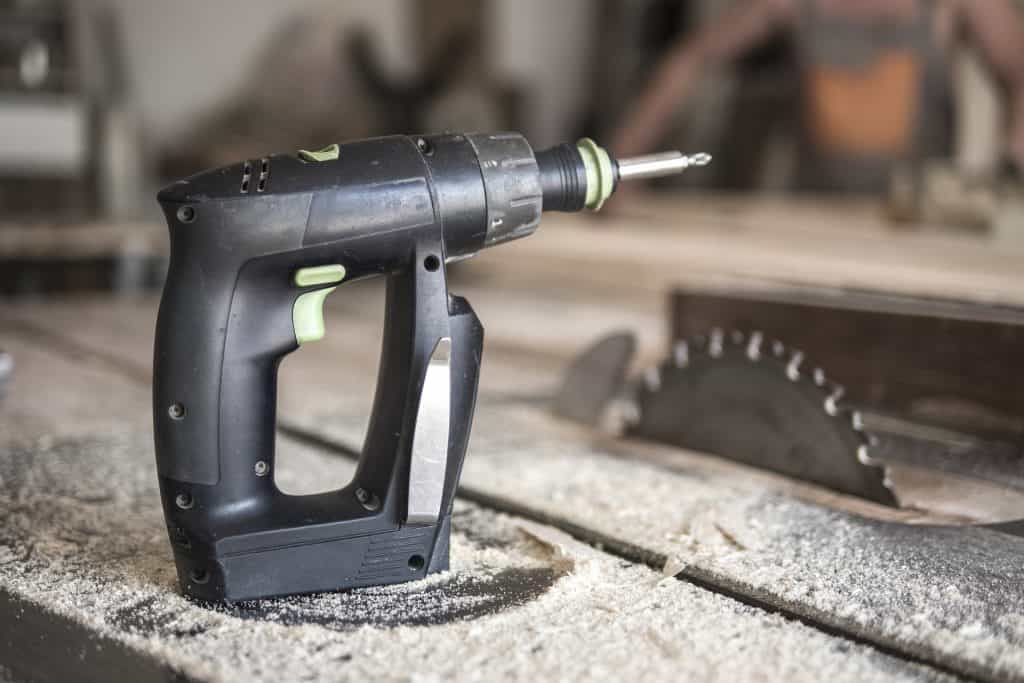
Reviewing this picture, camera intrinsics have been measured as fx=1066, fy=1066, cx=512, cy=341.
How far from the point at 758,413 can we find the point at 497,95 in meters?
3.94

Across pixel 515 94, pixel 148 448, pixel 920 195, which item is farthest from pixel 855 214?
pixel 515 94

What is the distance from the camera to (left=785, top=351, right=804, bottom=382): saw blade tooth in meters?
1.34

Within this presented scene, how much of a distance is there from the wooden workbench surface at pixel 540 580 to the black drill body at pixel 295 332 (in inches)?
1.8

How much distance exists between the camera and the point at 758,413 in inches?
55.6

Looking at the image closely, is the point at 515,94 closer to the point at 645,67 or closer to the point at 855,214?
the point at 645,67

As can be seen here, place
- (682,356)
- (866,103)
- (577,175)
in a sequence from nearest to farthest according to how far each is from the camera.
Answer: (577,175) → (682,356) → (866,103)

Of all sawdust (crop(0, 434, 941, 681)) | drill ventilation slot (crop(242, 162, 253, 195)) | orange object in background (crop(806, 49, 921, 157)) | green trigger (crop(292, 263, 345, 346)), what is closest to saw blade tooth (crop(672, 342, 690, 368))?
sawdust (crop(0, 434, 941, 681))

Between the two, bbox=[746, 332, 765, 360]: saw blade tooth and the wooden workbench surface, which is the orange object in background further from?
bbox=[746, 332, 765, 360]: saw blade tooth

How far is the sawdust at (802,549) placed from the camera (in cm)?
90

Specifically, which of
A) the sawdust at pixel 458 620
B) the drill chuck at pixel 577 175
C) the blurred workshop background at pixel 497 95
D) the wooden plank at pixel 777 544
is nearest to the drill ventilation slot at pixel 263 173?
the drill chuck at pixel 577 175

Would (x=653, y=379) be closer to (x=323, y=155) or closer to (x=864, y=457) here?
(x=864, y=457)

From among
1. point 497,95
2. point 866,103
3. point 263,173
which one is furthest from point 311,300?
point 497,95

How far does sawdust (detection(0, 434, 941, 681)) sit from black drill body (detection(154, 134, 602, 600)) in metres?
0.05

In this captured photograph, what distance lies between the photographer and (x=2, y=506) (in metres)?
1.22
